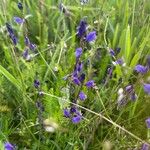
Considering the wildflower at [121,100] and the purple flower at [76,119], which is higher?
the wildflower at [121,100]

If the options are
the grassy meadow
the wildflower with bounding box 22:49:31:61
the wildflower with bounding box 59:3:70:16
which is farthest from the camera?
the wildflower with bounding box 59:3:70:16

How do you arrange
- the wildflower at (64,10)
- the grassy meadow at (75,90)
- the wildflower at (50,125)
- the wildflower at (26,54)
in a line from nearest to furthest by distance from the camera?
the wildflower at (50,125), the grassy meadow at (75,90), the wildflower at (26,54), the wildflower at (64,10)

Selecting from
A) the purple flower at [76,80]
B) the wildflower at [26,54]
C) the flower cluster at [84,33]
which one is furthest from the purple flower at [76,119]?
the wildflower at [26,54]

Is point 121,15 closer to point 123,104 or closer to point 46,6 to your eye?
point 46,6

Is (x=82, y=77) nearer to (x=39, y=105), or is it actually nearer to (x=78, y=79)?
(x=78, y=79)

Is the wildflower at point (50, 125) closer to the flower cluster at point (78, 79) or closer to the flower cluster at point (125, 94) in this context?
the flower cluster at point (78, 79)

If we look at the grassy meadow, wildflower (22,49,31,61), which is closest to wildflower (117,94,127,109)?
the grassy meadow

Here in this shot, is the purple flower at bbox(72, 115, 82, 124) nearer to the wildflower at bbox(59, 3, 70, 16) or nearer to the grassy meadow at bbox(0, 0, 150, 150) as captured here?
the grassy meadow at bbox(0, 0, 150, 150)

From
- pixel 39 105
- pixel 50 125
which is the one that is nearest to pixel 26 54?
pixel 39 105
